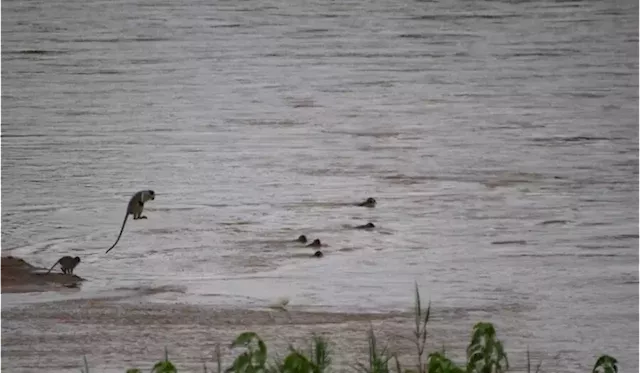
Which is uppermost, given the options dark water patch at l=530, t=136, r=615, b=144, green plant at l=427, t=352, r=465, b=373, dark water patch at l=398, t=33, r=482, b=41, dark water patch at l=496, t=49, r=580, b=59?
dark water patch at l=398, t=33, r=482, b=41

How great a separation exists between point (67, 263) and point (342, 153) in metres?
0.47

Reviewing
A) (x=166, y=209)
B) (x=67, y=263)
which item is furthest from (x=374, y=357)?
(x=67, y=263)

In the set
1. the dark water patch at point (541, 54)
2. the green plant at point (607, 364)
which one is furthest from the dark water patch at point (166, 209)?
the green plant at point (607, 364)

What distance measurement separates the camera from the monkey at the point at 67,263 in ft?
4.29

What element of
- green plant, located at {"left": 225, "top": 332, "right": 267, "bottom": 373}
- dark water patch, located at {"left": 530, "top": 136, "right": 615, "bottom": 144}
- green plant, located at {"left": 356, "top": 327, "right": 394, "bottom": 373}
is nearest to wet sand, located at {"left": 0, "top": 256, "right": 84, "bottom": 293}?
green plant, located at {"left": 225, "top": 332, "right": 267, "bottom": 373}

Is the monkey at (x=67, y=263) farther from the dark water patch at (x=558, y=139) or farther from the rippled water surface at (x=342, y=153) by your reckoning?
the dark water patch at (x=558, y=139)

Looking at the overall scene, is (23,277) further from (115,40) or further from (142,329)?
(115,40)

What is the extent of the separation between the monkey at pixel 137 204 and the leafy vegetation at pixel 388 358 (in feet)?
0.72

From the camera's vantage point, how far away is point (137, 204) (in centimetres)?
132

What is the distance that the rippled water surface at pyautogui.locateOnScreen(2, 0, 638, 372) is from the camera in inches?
51.8

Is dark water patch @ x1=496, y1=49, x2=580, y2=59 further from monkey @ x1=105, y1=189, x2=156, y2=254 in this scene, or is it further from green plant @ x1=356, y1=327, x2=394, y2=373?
monkey @ x1=105, y1=189, x2=156, y2=254

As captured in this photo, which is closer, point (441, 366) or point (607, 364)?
point (441, 366)

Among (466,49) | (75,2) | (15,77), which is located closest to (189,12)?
(75,2)

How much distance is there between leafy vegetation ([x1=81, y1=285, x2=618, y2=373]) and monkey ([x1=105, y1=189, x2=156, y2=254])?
0.22 m
